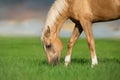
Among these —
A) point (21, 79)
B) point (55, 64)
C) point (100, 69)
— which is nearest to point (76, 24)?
point (55, 64)

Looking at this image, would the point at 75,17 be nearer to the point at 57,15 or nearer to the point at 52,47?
the point at 57,15

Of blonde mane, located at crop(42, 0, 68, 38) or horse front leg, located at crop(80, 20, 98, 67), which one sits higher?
blonde mane, located at crop(42, 0, 68, 38)

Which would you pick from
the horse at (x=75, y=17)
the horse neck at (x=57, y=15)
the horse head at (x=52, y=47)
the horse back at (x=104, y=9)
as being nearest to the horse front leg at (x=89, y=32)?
the horse at (x=75, y=17)

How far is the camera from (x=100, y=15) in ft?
32.5

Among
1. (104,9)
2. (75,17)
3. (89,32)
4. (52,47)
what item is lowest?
(52,47)

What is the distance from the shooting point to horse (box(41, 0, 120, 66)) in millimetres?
9648

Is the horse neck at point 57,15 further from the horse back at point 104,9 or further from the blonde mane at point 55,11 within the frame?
the horse back at point 104,9

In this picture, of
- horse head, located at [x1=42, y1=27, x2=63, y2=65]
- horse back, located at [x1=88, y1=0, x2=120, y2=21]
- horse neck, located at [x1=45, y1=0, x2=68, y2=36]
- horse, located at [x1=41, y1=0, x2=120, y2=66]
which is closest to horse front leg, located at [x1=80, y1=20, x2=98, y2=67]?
horse, located at [x1=41, y1=0, x2=120, y2=66]

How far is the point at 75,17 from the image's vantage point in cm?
973

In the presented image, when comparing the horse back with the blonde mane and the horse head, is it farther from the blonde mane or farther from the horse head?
the horse head

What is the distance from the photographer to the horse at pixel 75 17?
9648 millimetres

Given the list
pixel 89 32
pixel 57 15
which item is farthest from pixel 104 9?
pixel 57 15

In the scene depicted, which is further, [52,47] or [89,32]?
[52,47]

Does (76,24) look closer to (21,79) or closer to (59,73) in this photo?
(59,73)
